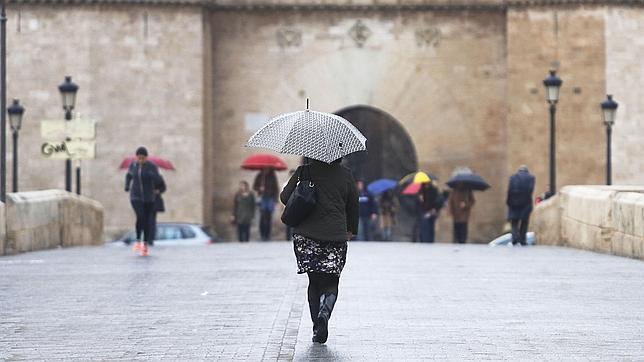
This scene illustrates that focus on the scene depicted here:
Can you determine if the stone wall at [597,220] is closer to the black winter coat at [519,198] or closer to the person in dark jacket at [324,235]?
the black winter coat at [519,198]

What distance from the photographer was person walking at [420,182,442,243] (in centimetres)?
3325

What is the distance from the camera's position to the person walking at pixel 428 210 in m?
33.2

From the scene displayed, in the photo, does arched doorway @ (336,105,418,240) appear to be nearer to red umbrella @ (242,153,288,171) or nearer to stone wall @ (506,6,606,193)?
stone wall @ (506,6,606,193)

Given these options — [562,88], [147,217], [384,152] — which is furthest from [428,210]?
[147,217]

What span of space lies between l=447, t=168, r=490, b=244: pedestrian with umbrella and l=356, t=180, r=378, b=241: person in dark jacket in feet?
7.12

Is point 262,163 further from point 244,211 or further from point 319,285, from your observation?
point 319,285

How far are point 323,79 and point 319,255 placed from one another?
27.4m

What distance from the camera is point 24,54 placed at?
37.6 m

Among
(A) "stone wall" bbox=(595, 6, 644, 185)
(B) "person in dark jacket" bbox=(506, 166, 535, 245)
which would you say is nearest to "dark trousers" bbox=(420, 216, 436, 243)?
(B) "person in dark jacket" bbox=(506, 166, 535, 245)

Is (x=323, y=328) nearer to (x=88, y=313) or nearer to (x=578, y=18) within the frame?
(x=88, y=313)

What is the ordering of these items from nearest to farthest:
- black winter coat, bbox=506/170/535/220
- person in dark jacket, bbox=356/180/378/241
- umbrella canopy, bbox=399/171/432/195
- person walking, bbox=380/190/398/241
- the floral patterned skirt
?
the floral patterned skirt → black winter coat, bbox=506/170/535/220 → umbrella canopy, bbox=399/171/432/195 → person in dark jacket, bbox=356/180/378/241 → person walking, bbox=380/190/398/241

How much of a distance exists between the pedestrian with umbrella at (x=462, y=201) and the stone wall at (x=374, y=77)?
5745 millimetres

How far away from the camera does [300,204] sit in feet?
39.4

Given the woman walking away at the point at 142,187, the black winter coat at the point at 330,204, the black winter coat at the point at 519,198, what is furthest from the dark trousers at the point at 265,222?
the black winter coat at the point at 330,204
